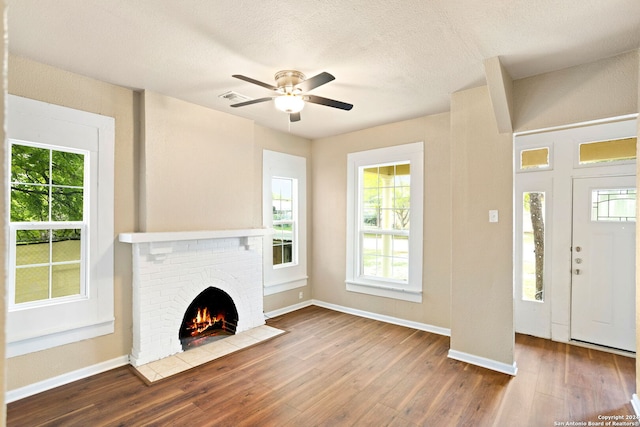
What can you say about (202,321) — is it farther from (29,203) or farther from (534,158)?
(534,158)

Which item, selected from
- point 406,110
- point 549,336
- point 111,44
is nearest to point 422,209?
point 406,110

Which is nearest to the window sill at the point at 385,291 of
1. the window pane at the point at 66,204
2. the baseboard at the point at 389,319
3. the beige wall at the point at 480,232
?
the baseboard at the point at 389,319

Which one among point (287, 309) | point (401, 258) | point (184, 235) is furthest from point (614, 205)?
point (184, 235)

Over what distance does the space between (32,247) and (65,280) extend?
375 millimetres

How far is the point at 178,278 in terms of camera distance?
3.28 metres

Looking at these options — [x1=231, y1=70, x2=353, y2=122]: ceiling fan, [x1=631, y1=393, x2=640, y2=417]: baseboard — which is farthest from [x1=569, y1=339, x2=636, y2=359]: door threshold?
[x1=231, y1=70, x2=353, y2=122]: ceiling fan

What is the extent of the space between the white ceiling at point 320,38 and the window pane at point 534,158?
4.52 ft

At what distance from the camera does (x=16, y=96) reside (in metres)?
2.42

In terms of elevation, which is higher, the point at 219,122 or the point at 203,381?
the point at 219,122

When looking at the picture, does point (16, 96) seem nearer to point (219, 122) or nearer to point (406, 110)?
point (219, 122)

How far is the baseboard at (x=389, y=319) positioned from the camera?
12.6ft

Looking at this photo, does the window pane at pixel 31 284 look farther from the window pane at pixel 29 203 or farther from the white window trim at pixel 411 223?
the white window trim at pixel 411 223

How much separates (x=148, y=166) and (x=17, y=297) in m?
1.48

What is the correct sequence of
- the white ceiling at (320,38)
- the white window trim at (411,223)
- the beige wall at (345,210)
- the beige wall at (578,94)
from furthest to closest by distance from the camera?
the white window trim at (411,223) → the beige wall at (345,210) → the beige wall at (578,94) → the white ceiling at (320,38)
